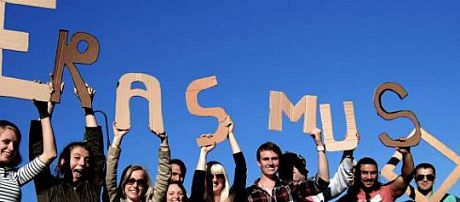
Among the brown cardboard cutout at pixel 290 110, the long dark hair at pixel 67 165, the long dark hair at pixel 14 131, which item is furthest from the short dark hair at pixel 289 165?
the long dark hair at pixel 14 131

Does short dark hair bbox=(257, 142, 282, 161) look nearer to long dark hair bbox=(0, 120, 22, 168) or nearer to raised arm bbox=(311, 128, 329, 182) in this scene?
raised arm bbox=(311, 128, 329, 182)

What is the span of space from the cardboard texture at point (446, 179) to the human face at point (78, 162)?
136 inches

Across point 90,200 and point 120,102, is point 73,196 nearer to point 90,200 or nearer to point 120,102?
point 90,200

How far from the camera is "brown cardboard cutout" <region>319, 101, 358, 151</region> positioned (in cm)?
757

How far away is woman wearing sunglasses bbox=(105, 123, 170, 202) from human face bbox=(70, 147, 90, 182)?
0.28 m

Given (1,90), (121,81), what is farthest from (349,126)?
(1,90)

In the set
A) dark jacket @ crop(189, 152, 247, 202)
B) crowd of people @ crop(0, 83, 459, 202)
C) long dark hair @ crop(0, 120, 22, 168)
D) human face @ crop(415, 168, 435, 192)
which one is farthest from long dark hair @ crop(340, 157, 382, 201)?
long dark hair @ crop(0, 120, 22, 168)

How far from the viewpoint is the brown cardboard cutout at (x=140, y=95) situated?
679 cm

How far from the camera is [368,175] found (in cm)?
752

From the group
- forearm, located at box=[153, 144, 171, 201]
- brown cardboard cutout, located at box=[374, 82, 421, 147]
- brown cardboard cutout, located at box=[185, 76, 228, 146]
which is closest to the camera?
forearm, located at box=[153, 144, 171, 201]

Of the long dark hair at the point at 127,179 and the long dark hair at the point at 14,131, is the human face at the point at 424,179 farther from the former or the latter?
the long dark hair at the point at 14,131

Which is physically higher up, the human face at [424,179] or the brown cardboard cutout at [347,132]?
the brown cardboard cutout at [347,132]

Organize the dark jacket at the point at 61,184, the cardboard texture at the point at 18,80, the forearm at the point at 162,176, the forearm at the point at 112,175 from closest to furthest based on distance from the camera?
the dark jacket at the point at 61,184 → the cardboard texture at the point at 18,80 → the forearm at the point at 112,175 → the forearm at the point at 162,176

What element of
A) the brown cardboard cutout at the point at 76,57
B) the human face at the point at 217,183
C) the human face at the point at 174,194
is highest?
the brown cardboard cutout at the point at 76,57
